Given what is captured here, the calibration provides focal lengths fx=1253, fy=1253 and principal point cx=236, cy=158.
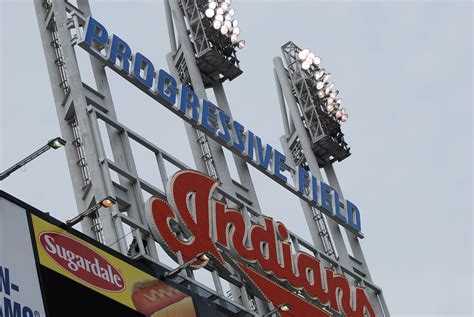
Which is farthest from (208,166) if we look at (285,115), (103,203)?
(103,203)

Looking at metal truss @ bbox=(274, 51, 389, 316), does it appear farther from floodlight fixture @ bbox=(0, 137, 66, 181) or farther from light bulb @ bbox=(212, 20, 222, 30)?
floodlight fixture @ bbox=(0, 137, 66, 181)

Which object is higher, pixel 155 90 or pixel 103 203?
pixel 155 90

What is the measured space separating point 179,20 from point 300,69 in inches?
319

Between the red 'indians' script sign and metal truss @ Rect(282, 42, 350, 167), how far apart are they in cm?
886

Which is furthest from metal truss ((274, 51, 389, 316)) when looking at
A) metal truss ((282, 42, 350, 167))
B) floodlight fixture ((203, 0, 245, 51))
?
floodlight fixture ((203, 0, 245, 51))

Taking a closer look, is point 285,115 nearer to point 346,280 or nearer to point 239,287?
point 346,280

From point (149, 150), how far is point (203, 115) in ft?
10.3

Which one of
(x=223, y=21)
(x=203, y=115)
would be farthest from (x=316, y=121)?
(x=203, y=115)

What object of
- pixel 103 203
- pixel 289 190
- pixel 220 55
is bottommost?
pixel 103 203

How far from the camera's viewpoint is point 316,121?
47719 mm

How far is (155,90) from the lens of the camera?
35.7 m

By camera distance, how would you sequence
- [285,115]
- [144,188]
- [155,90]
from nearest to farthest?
[144,188] → [155,90] → [285,115]

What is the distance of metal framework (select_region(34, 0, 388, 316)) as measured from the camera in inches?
1204

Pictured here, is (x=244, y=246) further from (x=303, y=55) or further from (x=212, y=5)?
(x=303, y=55)
